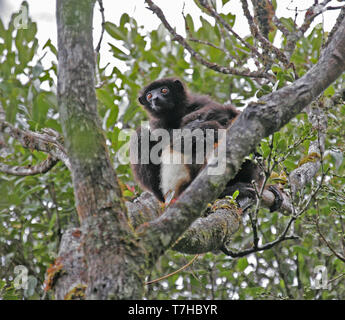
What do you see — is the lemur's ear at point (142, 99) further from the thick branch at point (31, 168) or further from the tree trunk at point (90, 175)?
the tree trunk at point (90, 175)

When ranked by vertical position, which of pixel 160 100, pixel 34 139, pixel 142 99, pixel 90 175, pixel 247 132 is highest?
pixel 142 99

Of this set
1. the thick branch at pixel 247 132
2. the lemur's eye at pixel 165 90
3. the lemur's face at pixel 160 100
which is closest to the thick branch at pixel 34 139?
the lemur's face at pixel 160 100

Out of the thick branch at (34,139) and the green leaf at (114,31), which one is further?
the green leaf at (114,31)

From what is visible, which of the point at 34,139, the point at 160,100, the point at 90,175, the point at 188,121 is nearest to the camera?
the point at 90,175

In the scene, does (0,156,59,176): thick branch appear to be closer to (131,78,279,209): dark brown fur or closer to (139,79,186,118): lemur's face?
(131,78,279,209): dark brown fur

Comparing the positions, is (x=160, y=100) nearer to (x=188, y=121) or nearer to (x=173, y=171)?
(x=188, y=121)

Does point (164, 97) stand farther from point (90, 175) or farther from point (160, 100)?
point (90, 175)

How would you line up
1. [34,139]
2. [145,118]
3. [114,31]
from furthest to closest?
[145,118] < [114,31] < [34,139]

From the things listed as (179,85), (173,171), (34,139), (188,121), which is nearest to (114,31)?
(179,85)

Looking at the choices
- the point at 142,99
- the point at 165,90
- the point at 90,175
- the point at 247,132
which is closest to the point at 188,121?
the point at 165,90

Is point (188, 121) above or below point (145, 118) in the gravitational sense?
below

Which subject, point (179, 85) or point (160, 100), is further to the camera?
point (179, 85)

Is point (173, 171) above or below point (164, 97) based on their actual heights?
below
